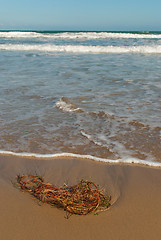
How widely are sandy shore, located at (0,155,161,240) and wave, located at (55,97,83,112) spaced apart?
1.89m

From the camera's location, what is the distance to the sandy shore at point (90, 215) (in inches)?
66.7

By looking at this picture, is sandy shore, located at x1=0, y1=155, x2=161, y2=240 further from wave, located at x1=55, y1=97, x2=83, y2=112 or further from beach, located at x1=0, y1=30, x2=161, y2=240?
wave, located at x1=55, y1=97, x2=83, y2=112

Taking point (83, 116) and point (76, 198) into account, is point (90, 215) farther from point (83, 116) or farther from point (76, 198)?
point (83, 116)

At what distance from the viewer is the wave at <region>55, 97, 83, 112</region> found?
4432 millimetres

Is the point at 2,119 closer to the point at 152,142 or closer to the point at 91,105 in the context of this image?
the point at 91,105

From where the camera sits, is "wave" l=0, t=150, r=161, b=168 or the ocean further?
the ocean

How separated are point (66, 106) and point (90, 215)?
292 cm

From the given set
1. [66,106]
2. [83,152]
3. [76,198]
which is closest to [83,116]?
[66,106]

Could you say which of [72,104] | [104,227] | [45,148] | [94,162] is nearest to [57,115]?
[72,104]

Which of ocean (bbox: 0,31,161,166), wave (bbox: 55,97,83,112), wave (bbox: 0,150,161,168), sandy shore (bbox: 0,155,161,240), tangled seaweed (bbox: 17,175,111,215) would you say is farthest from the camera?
wave (bbox: 55,97,83,112)

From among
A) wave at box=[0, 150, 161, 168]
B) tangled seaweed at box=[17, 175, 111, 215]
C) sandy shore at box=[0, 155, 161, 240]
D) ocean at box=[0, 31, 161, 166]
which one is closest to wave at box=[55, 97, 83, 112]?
ocean at box=[0, 31, 161, 166]

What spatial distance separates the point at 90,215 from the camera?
1.84 metres

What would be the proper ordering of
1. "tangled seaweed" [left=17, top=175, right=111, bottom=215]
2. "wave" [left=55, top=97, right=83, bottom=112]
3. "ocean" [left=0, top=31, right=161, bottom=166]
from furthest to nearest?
"wave" [left=55, top=97, right=83, bottom=112], "ocean" [left=0, top=31, right=161, bottom=166], "tangled seaweed" [left=17, top=175, right=111, bottom=215]

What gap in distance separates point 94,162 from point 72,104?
2163mm
